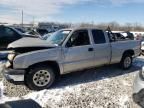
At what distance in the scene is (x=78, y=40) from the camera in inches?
283

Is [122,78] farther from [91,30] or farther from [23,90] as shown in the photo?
[23,90]

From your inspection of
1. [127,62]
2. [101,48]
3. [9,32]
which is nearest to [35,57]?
[101,48]

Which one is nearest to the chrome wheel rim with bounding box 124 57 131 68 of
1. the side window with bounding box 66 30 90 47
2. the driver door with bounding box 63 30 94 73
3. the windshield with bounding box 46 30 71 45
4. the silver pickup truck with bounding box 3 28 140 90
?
the silver pickup truck with bounding box 3 28 140 90

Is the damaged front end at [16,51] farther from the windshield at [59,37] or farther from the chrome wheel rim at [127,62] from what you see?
the chrome wheel rim at [127,62]

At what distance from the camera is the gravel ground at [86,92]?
5.45 meters

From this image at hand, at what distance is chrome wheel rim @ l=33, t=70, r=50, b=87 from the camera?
631cm

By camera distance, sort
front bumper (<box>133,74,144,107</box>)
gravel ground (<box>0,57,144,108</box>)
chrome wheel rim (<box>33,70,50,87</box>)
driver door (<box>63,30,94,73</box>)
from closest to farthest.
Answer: front bumper (<box>133,74,144,107</box>) → gravel ground (<box>0,57,144,108</box>) → chrome wheel rim (<box>33,70,50,87</box>) → driver door (<box>63,30,94,73</box>)

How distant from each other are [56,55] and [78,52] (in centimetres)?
74

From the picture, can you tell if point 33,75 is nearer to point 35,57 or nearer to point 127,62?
point 35,57

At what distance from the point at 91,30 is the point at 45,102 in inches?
121

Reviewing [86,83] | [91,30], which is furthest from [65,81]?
[91,30]

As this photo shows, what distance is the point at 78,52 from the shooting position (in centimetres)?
699

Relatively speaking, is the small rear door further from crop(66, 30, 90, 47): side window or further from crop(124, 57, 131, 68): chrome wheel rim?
crop(124, 57, 131, 68): chrome wheel rim

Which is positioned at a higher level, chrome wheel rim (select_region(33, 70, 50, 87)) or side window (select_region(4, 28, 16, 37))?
side window (select_region(4, 28, 16, 37))
